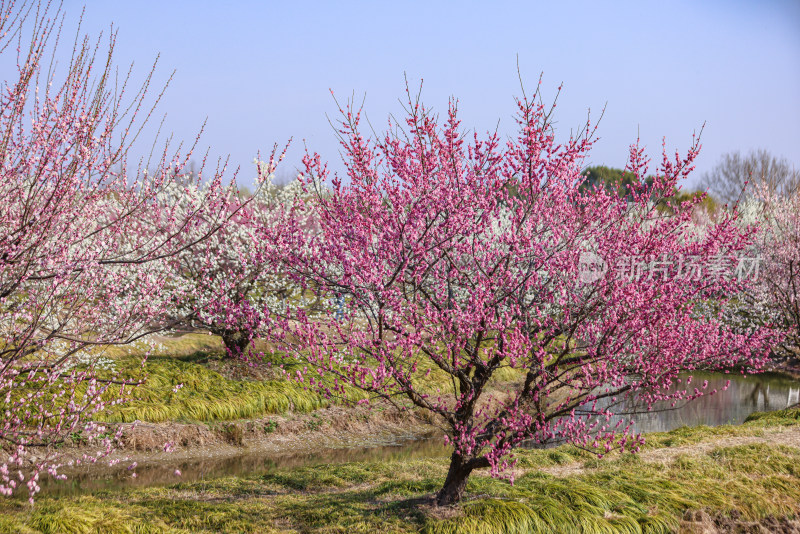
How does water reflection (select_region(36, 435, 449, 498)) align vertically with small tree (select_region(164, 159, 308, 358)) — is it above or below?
below

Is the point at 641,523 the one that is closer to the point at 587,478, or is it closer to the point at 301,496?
the point at 587,478

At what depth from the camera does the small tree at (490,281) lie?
7.14 m

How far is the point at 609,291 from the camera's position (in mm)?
7527

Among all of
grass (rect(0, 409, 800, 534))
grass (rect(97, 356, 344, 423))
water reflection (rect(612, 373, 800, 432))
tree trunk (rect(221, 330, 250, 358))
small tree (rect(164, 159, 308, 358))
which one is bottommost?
grass (rect(0, 409, 800, 534))

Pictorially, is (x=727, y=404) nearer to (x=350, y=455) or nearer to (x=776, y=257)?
(x=776, y=257)

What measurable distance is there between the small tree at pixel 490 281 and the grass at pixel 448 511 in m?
0.84

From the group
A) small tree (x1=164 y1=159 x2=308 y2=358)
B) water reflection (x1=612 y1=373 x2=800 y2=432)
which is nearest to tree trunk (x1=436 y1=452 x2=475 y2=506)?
water reflection (x1=612 y1=373 x2=800 y2=432)

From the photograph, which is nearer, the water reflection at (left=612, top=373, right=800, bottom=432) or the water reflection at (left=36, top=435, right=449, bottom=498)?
the water reflection at (left=36, top=435, right=449, bottom=498)

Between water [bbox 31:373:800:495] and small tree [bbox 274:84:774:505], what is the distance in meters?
1.82

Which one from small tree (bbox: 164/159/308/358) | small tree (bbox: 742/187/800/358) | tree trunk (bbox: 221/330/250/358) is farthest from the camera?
small tree (bbox: 742/187/800/358)

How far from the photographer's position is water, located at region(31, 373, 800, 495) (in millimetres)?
11445

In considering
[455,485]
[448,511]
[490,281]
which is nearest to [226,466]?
[455,485]

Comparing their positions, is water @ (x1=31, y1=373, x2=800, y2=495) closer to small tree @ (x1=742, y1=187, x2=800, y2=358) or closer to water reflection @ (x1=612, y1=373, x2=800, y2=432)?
water reflection @ (x1=612, y1=373, x2=800, y2=432)

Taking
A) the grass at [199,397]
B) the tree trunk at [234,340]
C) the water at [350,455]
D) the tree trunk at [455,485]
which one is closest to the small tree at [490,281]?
the tree trunk at [455,485]
